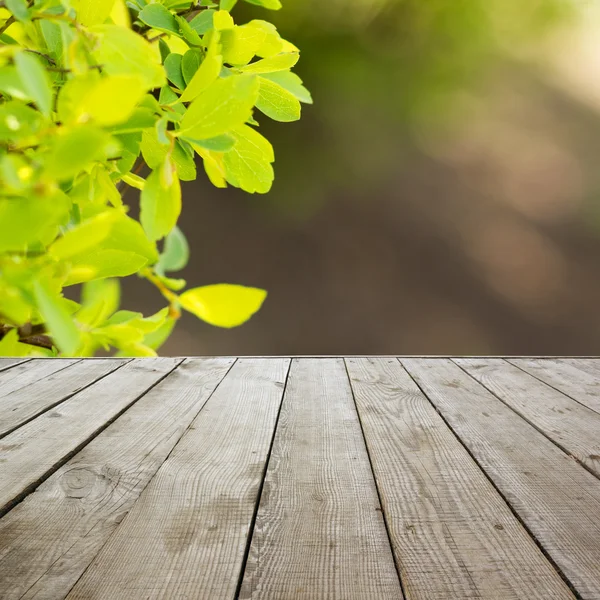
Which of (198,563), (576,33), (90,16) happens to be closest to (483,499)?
(198,563)

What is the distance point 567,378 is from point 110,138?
163 cm

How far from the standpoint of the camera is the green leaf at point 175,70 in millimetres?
346

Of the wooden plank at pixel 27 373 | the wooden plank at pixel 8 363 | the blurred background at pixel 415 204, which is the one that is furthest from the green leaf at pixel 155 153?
the blurred background at pixel 415 204

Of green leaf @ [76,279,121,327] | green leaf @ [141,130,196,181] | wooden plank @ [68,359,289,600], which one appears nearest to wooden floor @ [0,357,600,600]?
wooden plank @ [68,359,289,600]

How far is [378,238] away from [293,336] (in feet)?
1.90

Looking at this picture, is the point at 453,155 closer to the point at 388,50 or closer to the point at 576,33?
the point at 388,50

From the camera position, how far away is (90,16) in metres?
0.30

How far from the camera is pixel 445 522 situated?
794 mm

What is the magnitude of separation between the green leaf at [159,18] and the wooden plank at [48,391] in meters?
0.97

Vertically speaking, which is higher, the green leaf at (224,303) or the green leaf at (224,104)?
the green leaf at (224,104)

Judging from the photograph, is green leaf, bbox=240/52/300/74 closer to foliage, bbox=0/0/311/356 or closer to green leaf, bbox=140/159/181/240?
foliage, bbox=0/0/311/356

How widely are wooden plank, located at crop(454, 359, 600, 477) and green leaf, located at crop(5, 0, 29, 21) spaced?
3.19 ft

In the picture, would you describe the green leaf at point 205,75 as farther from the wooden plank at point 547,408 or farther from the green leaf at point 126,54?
the wooden plank at point 547,408

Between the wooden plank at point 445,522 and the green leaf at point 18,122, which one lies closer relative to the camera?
the green leaf at point 18,122
